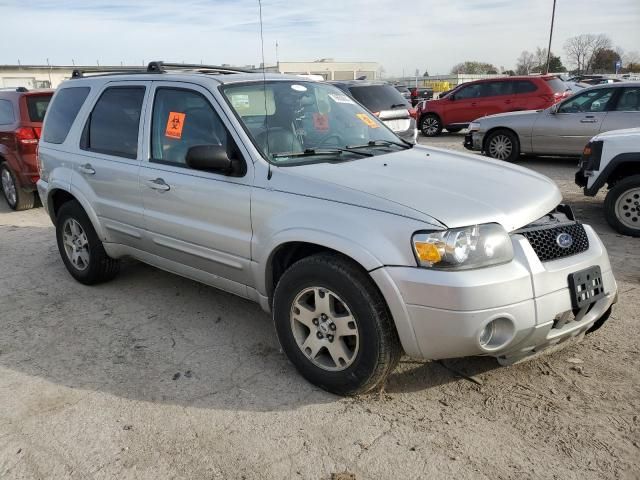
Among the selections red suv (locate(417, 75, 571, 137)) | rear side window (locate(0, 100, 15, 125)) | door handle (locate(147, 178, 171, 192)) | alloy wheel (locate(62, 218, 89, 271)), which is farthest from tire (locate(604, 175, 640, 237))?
red suv (locate(417, 75, 571, 137))

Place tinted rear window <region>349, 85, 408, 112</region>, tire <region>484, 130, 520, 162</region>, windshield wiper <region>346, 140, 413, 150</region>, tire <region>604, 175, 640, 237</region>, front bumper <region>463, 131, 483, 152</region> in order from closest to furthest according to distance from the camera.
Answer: windshield wiper <region>346, 140, 413, 150</region>, tire <region>604, 175, 640, 237</region>, tinted rear window <region>349, 85, 408, 112</region>, tire <region>484, 130, 520, 162</region>, front bumper <region>463, 131, 483, 152</region>

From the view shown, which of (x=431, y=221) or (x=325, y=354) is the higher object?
(x=431, y=221)

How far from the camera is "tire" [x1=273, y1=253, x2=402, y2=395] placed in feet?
9.73

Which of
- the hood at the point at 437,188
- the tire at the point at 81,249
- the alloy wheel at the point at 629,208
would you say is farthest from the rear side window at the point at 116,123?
the alloy wheel at the point at 629,208

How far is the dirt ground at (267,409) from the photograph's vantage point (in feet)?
8.91

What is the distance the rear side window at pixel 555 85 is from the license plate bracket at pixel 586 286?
1266 cm

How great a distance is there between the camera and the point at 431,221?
9.19 feet

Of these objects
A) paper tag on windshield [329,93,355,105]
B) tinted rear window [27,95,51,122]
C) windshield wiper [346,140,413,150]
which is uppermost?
paper tag on windshield [329,93,355,105]

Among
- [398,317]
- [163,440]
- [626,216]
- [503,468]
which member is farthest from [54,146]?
[626,216]

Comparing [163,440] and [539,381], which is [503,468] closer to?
[539,381]

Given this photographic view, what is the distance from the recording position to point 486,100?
52.3ft

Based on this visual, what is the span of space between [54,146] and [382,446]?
13.7ft

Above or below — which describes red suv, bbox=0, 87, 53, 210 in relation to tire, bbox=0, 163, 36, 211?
above

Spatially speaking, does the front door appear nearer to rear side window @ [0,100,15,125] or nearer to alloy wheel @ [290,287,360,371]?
alloy wheel @ [290,287,360,371]
